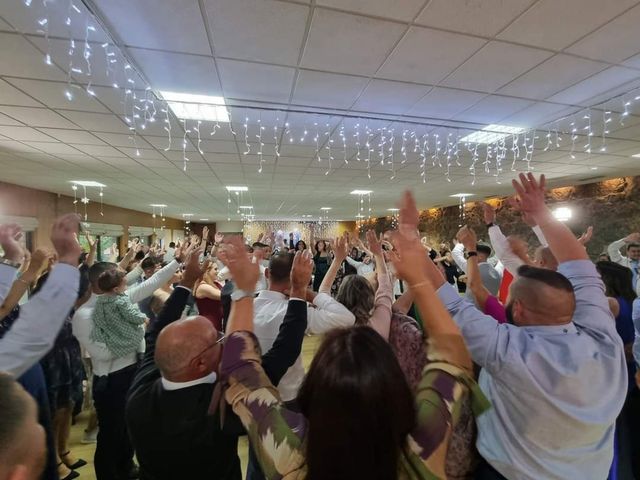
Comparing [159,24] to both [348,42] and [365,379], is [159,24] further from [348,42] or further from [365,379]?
[365,379]

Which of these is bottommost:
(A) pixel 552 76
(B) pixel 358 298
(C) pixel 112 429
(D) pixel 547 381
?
(C) pixel 112 429

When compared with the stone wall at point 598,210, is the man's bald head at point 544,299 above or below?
below

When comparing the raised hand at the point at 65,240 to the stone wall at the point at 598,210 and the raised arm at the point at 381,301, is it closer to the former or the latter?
the raised arm at the point at 381,301

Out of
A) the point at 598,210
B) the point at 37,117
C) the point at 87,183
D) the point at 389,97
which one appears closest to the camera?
the point at 389,97

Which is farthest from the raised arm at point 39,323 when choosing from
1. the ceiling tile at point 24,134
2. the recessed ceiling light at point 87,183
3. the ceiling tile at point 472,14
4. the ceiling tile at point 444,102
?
the recessed ceiling light at point 87,183

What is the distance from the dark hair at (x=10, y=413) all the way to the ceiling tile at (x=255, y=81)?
238 cm

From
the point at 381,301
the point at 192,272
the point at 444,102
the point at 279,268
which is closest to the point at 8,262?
the point at 192,272

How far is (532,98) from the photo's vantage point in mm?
3000

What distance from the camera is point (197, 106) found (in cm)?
313

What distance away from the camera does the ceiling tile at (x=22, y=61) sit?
209 cm

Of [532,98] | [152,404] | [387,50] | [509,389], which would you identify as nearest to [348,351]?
[509,389]

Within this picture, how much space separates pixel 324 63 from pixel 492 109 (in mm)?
1985

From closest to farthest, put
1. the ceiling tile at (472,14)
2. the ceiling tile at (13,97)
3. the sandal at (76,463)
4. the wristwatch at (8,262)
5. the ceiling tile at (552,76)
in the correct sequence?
the wristwatch at (8,262)
the ceiling tile at (472,14)
the sandal at (76,463)
the ceiling tile at (552,76)
the ceiling tile at (13,97)

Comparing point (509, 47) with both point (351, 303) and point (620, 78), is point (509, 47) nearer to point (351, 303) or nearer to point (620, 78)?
point (620, 78)
